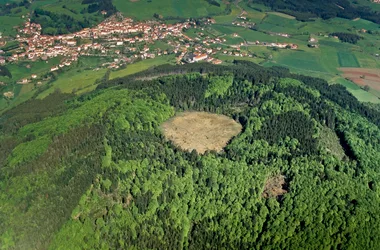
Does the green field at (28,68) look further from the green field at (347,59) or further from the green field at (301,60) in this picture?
the green field at (347,59)

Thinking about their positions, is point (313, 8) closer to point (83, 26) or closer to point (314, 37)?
point (314, 37)

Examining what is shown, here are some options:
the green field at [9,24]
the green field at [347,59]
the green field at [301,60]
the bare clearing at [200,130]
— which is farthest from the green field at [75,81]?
the green field at [347,59]

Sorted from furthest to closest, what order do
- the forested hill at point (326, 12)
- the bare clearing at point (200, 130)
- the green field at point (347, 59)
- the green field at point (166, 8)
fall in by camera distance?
the forested hill at point (326, 12) < the green field at point (166, 8) < the green field at point (347, 59) < the bare clearing at point (200, 130)

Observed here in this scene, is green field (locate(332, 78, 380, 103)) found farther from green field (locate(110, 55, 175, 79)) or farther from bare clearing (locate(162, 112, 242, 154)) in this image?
green field (locate(110, 55, 175, 79))

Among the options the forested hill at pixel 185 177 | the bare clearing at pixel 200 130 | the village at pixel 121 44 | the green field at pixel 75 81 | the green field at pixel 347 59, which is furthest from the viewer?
the green field at pixel 347 59

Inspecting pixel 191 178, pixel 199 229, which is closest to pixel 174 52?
pixel 191 178

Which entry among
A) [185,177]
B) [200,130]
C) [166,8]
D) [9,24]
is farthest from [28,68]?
[185,177]

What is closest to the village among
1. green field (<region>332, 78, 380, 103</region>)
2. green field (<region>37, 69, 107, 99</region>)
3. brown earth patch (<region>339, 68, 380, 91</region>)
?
green field (<region>37, 69, 107, 99</region>)
